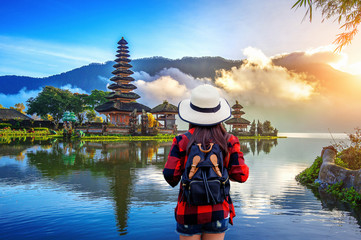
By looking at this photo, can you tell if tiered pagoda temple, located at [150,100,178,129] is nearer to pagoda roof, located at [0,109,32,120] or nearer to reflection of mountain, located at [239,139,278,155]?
reflection of mountain, located at [239,139,278,155]

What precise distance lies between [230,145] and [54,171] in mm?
8754

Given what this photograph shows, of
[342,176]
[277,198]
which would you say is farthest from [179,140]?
[342,176]

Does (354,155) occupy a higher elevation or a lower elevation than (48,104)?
lower

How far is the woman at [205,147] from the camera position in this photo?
2.18 meters

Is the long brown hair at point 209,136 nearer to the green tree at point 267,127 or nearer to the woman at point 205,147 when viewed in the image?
the woman at point 205,147

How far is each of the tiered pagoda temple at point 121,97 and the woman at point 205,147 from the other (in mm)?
42289

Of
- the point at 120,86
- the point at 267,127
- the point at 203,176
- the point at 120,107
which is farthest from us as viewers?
the point at 267,127

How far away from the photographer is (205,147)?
2.16 meters

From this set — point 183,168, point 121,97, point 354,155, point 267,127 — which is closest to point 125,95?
point 121,97

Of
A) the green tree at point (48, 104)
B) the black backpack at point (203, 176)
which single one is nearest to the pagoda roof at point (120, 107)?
the green tree at point (48, 104)

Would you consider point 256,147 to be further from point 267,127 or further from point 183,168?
point 267,127

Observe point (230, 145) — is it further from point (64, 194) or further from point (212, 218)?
point (64, 194)

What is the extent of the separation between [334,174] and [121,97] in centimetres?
4216

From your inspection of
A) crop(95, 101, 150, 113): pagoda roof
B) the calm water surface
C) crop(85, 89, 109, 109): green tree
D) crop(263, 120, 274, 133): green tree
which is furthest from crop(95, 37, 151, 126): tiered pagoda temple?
the calm water surface
